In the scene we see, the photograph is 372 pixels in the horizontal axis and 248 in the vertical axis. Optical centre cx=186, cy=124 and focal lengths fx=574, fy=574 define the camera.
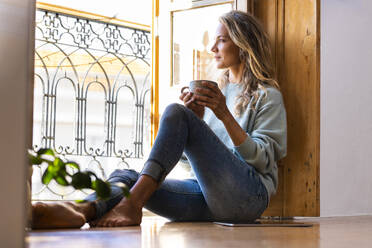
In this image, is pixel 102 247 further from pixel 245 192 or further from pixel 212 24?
pixel 212 24

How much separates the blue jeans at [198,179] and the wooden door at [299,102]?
17.1 inches

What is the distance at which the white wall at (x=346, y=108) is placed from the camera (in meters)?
2.90

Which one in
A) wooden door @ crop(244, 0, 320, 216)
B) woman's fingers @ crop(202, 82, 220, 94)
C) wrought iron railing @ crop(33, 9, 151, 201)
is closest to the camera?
woman's fingers @ crop(202, 82, 220, 94)

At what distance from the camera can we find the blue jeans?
6.29 feet

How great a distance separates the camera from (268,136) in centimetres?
221

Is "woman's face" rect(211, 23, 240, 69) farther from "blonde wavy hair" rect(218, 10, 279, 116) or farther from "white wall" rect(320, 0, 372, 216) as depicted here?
"white wall" rect(320, 0, 372, 216)

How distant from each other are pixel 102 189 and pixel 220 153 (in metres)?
1.62

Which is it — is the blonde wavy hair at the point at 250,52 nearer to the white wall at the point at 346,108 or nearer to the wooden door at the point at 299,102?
the wooden door at the point at 299,102

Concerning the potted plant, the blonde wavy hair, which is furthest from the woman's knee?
the potted plant

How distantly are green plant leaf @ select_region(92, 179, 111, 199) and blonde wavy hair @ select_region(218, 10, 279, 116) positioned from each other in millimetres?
1900

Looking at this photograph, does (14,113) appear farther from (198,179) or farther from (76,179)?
(198,179)

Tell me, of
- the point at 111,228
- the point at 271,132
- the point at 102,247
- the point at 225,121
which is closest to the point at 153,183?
the point at 111,228

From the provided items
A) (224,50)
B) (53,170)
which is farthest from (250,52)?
(53,170)

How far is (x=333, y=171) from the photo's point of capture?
2910 mm
